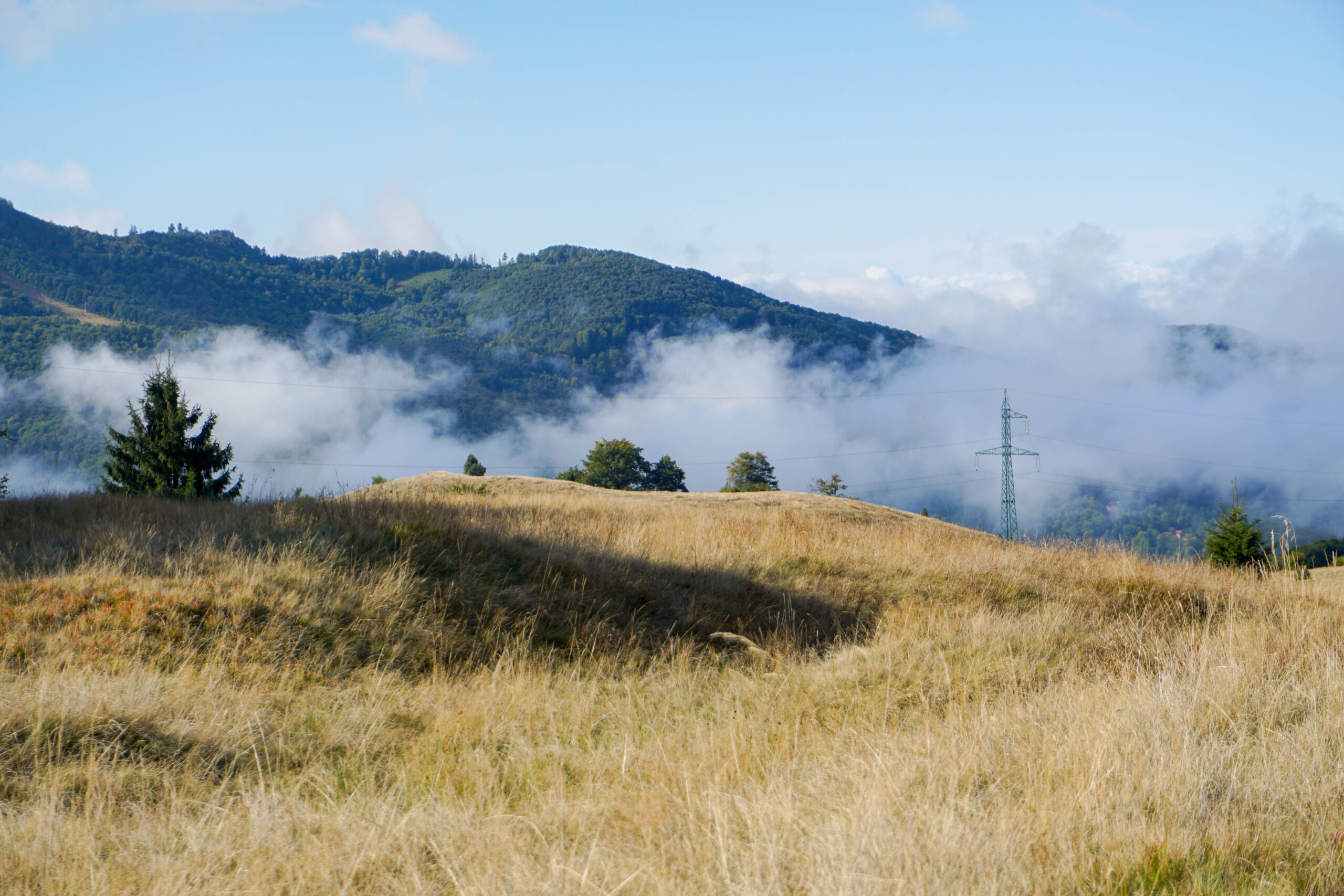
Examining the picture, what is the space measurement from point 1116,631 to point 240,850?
8312mm

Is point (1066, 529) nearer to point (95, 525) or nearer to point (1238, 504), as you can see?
point (1238, 504)

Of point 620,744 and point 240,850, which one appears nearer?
point 240,850

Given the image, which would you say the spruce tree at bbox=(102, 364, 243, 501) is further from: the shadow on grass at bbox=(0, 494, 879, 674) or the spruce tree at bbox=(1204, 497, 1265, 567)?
the spruce tree at bbox=(1204, 497, 1265, 567)

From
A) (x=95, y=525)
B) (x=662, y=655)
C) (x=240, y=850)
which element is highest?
(x=95, y=525)

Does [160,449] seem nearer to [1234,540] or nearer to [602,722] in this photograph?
[602,722]

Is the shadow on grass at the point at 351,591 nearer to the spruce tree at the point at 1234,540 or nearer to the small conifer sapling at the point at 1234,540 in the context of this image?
the small conifer sapling at the point at 1234,540

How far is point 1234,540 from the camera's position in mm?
27094

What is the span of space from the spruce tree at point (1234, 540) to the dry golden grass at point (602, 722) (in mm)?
16826

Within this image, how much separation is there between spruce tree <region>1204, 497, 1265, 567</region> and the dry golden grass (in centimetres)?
1683

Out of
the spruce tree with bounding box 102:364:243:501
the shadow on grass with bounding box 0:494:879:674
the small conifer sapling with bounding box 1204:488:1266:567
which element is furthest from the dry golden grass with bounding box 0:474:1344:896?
the spruce tree with bounding box 102:364:243:501

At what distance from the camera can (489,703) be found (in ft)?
20.7

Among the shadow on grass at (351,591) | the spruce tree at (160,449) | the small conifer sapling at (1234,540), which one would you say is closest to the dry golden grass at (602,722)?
the shadow on grass at (351,591)

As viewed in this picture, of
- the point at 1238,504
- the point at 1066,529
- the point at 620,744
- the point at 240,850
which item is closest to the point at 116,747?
the point at 240,850

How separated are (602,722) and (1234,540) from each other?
93.8 feet
